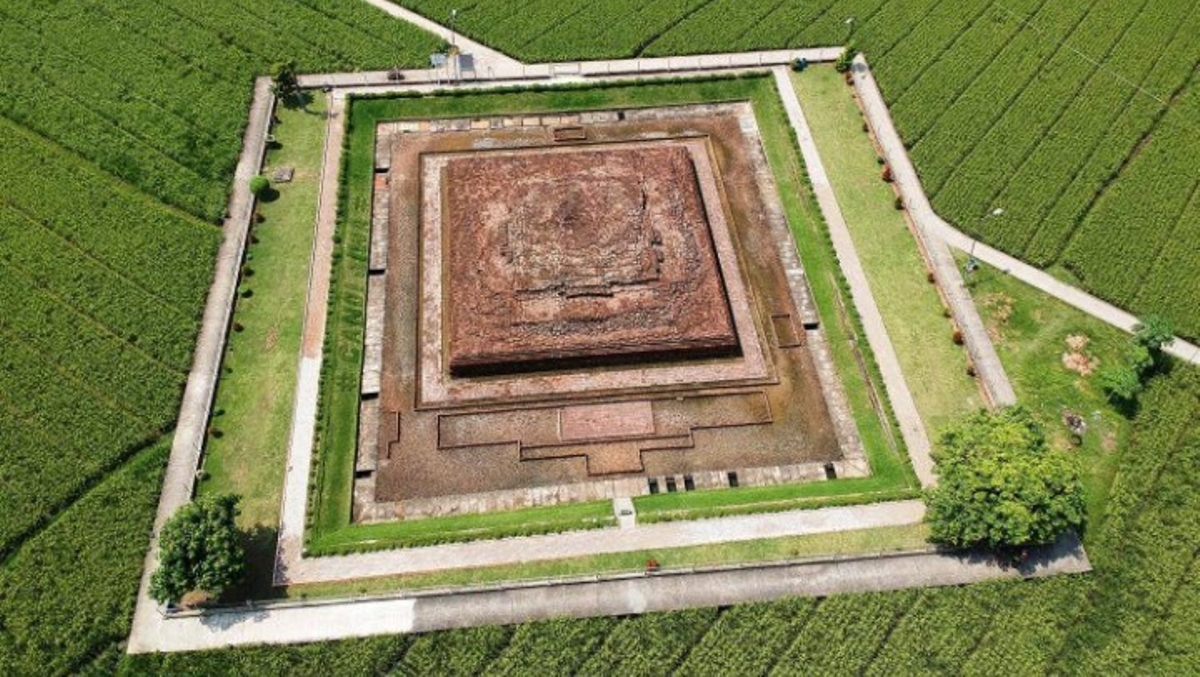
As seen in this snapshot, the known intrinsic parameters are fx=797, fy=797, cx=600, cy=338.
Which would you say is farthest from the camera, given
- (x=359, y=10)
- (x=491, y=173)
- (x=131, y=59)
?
(x=359, y=10)

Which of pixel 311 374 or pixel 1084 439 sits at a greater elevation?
pixel 311 374

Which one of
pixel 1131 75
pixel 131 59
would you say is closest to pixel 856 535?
pixel 1131 75

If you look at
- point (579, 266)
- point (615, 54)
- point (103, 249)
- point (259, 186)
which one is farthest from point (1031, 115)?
point (103, 249)

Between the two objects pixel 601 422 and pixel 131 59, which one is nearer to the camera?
pixel 601 422

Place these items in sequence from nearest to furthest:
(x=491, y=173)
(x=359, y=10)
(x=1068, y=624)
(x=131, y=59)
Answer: (x=1068, y=624), (x=491, y=173), (x=131, y=59), (x=359, y=10)

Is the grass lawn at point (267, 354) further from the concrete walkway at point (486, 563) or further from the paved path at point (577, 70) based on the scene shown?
the paved path at point (577, 70)

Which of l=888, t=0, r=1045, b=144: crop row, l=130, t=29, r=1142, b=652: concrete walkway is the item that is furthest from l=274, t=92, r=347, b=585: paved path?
l=888, t=0, r=1045, b=144: crop row

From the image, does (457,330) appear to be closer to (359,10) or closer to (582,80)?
(582,80)
